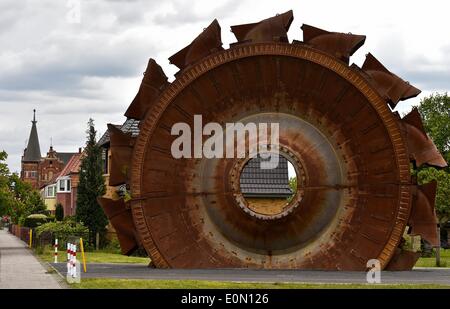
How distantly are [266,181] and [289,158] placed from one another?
891 inches

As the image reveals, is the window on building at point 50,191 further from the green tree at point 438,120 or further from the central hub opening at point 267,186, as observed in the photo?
the central hub opening at point 267,186

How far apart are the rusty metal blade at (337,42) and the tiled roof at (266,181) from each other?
20872mm

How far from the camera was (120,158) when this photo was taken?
20688 millimetres

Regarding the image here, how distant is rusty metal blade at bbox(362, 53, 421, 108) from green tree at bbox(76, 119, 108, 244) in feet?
87.3

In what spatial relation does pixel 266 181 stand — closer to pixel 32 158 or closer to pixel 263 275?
pixel 263 275

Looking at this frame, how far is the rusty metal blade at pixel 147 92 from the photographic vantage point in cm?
2077

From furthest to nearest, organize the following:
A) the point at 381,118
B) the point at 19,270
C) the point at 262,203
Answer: the point at 262,203
the point at 19,270
the point at 381,118

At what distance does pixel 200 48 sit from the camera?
2075cm

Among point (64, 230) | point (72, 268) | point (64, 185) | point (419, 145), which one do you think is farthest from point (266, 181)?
point (64, 185)

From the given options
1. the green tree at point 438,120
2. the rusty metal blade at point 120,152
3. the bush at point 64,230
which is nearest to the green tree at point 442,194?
the green tree at point 438,120

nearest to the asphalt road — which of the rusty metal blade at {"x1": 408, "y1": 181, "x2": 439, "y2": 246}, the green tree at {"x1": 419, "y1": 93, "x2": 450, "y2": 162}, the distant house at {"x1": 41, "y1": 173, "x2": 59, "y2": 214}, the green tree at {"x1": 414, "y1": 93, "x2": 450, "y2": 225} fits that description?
the rusty metal blade at {"x1": 408, "y1": 181, "x2": 439, "y2": 246}

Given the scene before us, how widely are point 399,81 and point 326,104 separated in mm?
1999
